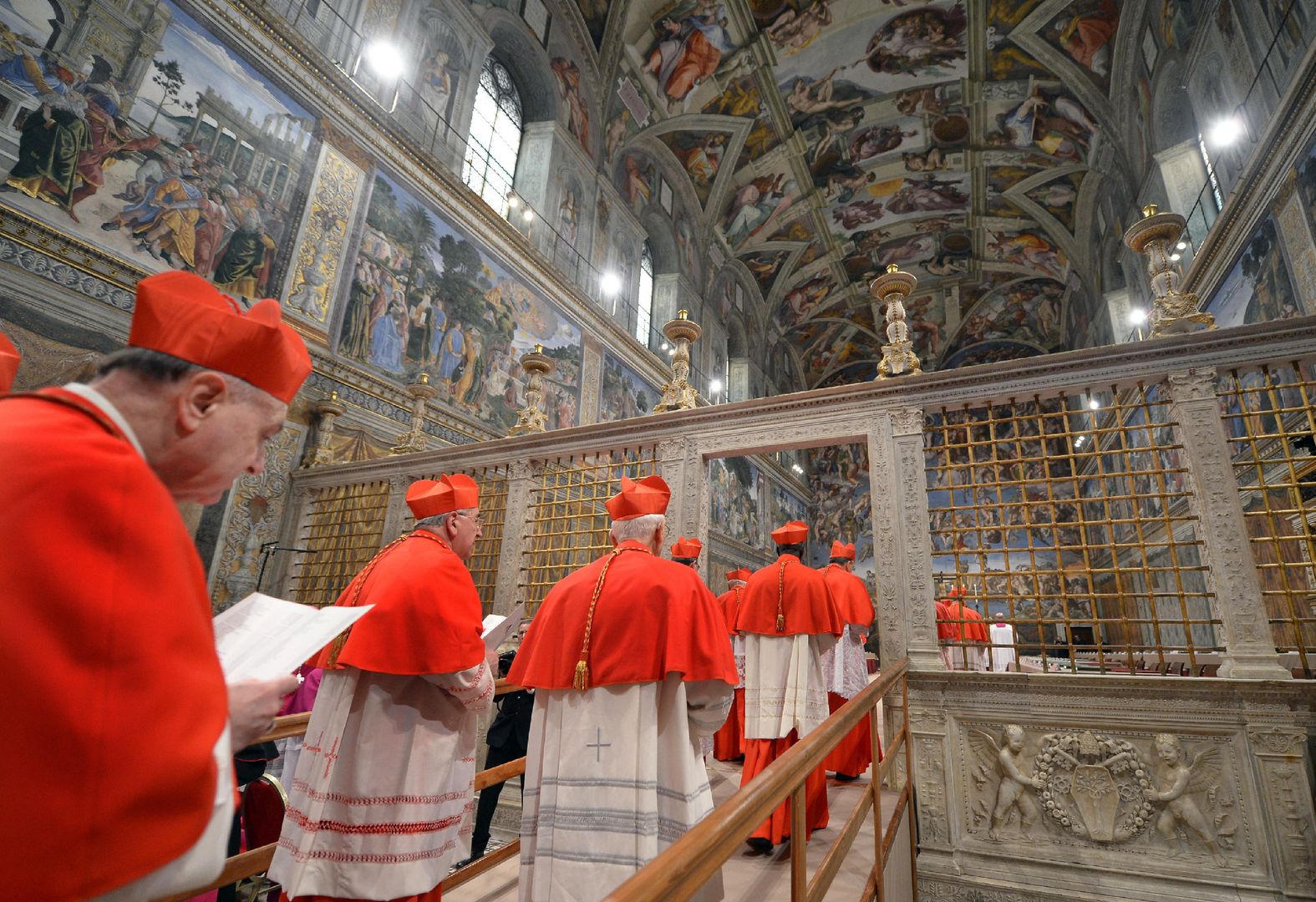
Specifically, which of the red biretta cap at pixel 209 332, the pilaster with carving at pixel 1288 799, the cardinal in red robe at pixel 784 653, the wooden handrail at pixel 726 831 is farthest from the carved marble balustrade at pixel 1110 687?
the red biretta cap at pixel 209 332

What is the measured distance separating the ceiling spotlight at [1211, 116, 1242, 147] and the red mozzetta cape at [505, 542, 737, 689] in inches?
494

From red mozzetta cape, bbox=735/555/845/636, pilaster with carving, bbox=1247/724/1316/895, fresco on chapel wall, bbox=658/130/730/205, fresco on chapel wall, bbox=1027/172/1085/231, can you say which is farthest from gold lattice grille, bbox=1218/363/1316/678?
fresco on chapel wall, bbox=658/130/730/205

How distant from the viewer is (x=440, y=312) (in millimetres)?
11320

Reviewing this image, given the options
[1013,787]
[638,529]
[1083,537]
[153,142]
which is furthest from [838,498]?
[638,529]

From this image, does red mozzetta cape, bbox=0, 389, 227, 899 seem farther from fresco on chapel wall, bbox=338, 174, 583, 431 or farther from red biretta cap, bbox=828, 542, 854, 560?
fresco on chapel wall, bbox=338, 174, 583, 431

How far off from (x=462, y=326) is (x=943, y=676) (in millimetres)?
9761

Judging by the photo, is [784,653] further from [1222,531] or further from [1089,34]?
[1089,34]

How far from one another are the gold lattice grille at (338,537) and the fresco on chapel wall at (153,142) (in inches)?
116

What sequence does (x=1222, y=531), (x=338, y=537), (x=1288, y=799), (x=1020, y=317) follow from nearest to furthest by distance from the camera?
(x=1288, y=799) → (x=1222, y=531) → (x=338, y=537) → (x=1020, y=317)

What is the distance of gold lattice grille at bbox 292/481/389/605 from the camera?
331 inches

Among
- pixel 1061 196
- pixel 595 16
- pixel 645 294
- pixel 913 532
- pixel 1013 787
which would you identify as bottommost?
pixel 1013 787

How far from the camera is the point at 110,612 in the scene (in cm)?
77

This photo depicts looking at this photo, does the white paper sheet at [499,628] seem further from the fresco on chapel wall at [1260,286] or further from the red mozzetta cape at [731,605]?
the fresco on chapel wall at [1260,286]

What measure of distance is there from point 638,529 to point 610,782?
1.12 m
